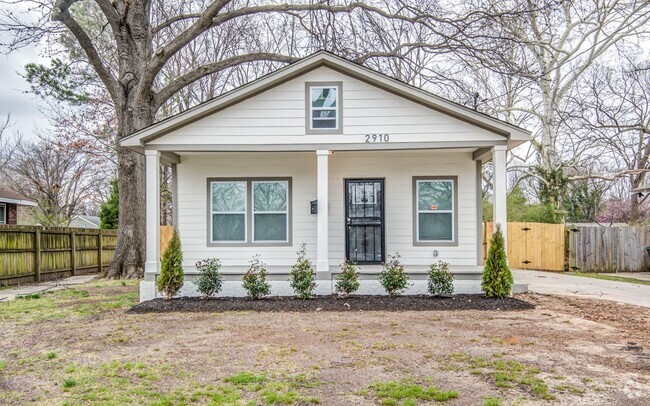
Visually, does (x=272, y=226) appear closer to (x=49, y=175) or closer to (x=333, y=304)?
(x=333, y=304)

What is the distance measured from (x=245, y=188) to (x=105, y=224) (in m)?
14.7

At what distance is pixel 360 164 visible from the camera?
10.9 m

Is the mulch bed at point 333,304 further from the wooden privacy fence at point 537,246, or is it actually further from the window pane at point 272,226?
the wooden privacy fence at point 537,246

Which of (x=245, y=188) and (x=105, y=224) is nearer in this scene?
(x=245, y=188)

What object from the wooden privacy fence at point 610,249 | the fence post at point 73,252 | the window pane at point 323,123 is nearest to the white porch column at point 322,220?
the window pane at point 323,123

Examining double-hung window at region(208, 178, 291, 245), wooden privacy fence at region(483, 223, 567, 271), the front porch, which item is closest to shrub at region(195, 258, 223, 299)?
the front porch

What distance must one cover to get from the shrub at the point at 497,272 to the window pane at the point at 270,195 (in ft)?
14.5

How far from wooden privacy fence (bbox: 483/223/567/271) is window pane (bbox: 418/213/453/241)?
649 centimetres

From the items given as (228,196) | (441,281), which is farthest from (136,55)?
(441,281)

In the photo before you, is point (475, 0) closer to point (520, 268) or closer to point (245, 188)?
point (245, 188)

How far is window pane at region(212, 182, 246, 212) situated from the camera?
35.6 ft

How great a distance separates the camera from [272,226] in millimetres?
10844

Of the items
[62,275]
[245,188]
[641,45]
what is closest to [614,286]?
[245,188]

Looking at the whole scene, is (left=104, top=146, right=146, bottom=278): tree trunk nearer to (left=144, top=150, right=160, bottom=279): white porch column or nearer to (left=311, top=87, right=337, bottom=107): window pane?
(left=144, top=150, right=160, bottom=279): white porch column
